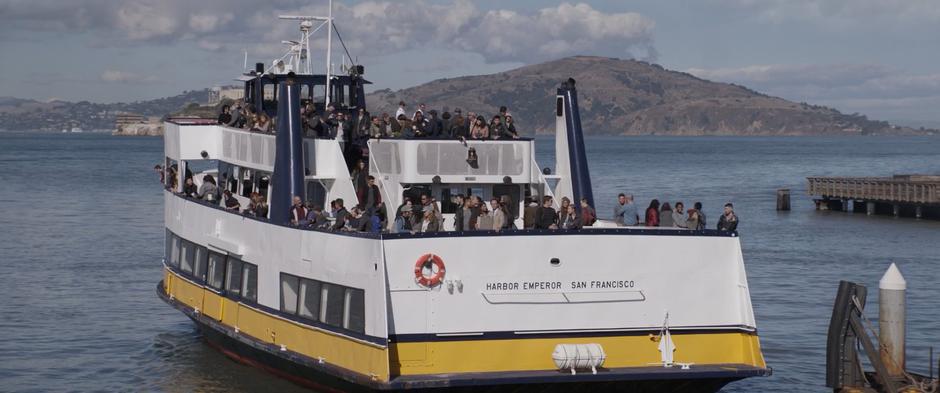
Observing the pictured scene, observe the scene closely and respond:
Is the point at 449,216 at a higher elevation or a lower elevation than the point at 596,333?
higher

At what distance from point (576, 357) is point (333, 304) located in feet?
13.4

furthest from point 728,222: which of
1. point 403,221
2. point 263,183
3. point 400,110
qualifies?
point 263,183

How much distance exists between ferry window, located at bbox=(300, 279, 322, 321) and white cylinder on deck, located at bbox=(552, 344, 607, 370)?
4197 millimetres

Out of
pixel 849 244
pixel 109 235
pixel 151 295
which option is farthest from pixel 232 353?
pixel 849 244

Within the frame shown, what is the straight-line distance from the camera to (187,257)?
2859cm

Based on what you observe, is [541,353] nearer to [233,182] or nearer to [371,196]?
[371,196]

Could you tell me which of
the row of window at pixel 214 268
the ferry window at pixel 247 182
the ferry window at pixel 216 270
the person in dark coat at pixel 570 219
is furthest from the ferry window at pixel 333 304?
the ferry window at pixel 247 182

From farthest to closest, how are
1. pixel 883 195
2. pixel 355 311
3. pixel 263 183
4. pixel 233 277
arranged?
pixel 883 195
pixel 263 183
pixel 233 277
pixel 355 311

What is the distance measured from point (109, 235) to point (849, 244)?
32.1m

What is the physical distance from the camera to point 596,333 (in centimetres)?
1997

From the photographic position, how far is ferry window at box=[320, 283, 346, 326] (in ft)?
68.0

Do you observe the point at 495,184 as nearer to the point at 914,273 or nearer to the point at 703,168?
the point at 914,273

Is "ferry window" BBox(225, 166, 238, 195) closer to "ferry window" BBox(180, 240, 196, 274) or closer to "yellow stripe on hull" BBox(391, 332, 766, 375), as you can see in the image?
"ferry window" BBox(180, 240, 196, 274)

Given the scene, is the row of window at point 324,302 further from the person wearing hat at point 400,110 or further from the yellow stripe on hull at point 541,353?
the person wearing hat at point 400,110
